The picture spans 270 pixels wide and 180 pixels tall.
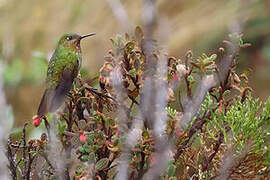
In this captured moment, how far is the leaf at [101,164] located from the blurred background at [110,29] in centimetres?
293

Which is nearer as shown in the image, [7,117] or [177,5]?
[7,117]

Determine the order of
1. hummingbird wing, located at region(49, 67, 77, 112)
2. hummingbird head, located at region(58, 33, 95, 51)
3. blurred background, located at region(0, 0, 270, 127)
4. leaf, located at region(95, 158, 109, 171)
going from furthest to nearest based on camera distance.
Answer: blurred background, located at region(0, 0, 270, 127) → hummingbird head, located at region(58, 33, 95, 51) → hummingbird wing, located at region(49, 67, 77, 112) → leaf, located at region(95, 158, 109, 171)

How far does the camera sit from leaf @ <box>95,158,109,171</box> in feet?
2.40

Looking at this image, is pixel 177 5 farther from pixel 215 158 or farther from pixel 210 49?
pixel 215 158

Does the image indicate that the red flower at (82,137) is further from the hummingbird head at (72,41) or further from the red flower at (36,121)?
the hummingbird head at (72,41)

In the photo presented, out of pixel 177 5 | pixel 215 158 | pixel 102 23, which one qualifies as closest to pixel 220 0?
pixel 177 5

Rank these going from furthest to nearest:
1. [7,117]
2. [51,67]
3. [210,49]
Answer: [210,49] → [7,117] → [51,67]

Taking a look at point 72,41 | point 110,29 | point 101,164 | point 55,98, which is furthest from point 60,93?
point 110,29

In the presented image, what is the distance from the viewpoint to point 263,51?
13.2 ft

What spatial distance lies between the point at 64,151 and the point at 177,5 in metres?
3.41

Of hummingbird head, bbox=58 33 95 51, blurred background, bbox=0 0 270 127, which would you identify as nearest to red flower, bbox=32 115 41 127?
hummingbird head, bbox=58 33 95 51

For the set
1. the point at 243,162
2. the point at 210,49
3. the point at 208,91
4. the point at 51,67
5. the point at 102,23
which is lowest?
the point at 243,162

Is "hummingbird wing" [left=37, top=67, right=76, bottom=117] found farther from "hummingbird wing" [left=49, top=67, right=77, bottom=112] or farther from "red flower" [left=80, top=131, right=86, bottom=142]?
"red flower" [left=80, top=131, right=86, bottom=142]

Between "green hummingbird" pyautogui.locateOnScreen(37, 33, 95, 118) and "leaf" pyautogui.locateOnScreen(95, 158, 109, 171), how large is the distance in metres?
0.15
